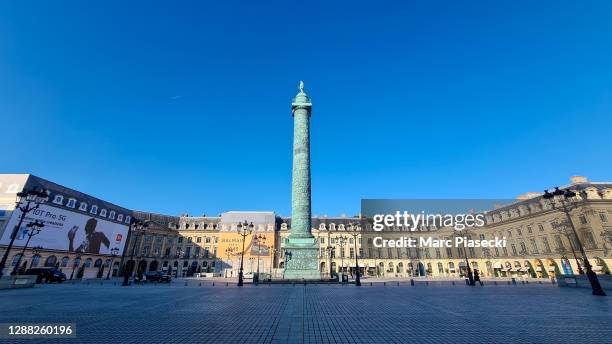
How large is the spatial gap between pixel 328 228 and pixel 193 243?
32769 millimetres

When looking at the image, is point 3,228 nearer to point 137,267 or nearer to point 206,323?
point 137,267

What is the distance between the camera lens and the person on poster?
45812 millimetres

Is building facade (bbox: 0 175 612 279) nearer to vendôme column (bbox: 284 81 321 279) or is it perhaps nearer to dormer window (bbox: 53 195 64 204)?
dormer window (bbox: 53 195 64 204)

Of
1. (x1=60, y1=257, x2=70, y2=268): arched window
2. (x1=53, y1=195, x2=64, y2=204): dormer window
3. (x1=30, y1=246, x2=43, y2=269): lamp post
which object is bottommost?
(x1=60, y1=257, x2=70, y2=268): arched window

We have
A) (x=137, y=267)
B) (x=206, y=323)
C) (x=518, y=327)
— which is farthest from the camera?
(x=137, y=267)

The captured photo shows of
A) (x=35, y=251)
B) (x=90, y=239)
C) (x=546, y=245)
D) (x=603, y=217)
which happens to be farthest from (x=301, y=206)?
(x=603, y=217)

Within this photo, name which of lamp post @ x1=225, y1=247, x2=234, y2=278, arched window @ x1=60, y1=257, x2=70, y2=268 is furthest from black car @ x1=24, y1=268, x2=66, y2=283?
lamp post @ x1=225, y1=247, x2=234, y2=278

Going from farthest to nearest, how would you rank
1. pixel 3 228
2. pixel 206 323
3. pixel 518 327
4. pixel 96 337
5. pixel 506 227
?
pixel 506 227 → pixel 3 228 → pixel 206 323 → pixel 518 327 → pixel 96 337

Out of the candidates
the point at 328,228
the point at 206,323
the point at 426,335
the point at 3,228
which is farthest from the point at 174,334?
the point at 328,228

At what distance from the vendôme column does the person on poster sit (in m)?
39.0

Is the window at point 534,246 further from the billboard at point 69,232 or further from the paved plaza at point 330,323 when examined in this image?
the billboard at point 69,232

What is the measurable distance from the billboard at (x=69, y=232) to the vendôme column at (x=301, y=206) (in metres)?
33.9

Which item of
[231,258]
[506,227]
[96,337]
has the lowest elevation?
[96,337]

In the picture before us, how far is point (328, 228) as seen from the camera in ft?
222
